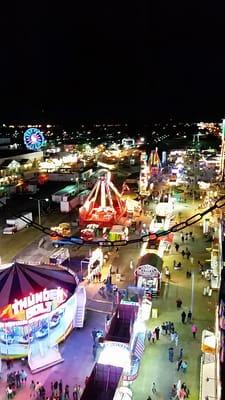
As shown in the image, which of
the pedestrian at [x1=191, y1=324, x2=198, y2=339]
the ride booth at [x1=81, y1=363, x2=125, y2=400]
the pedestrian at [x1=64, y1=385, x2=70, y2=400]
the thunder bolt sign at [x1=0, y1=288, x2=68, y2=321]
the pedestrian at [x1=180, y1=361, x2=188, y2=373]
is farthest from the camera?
the pedestrian at [x1=191, y1=324, x2=198, y2=339]

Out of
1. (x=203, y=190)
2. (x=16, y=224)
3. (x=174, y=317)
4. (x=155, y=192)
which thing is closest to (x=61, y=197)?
(x=16, y=224)

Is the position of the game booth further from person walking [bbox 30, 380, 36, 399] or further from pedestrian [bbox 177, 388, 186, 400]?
pedestrian [bbox 177, 388, 186, 400]

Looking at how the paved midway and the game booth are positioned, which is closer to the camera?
the paved midway

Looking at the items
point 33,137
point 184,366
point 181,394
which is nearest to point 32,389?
point 181,394

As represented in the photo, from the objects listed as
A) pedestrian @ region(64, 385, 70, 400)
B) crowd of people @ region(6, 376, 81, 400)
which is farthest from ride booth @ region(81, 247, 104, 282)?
pedestrian @ region(64, 385, 70, 400)

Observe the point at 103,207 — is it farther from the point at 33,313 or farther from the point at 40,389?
the point at 40,389

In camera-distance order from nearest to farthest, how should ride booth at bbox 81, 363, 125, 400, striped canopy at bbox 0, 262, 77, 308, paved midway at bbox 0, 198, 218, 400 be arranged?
1. ride booth at bbox 81, 363, 125, 400
2. paved midway at bbox 0, 198, 218, 400
3. striped canopy at bbox 0, 262, 77, 308

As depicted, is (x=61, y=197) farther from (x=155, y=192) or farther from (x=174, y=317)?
(x=174, y=317)
